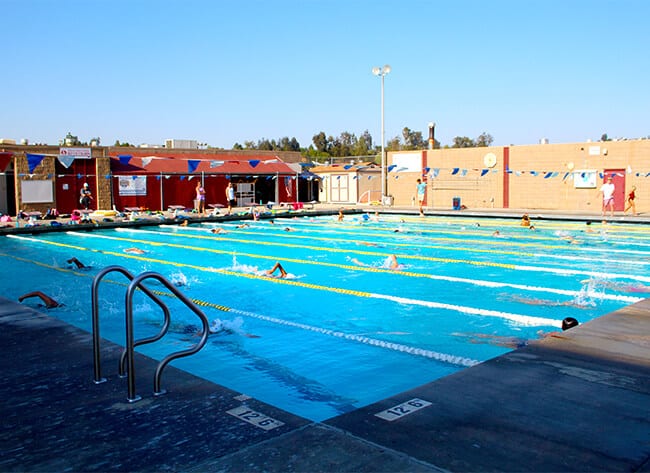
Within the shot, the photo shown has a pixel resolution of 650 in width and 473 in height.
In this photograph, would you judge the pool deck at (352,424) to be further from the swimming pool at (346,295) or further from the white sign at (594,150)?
the white sign at (594,150)

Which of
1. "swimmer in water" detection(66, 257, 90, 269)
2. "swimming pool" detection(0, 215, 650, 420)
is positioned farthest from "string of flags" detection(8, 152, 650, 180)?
"swimmer in water" detection(66, 257, 90, 269)

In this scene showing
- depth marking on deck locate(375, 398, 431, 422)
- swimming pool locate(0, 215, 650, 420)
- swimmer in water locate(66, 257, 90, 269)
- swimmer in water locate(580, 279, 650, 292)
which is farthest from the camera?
swimmer in water locate(66, 257, 90, 269)

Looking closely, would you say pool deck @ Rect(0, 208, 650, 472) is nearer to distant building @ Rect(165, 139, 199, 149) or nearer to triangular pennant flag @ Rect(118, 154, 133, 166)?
triangular pennant flag @ Rect(118, 154, 133, 166)

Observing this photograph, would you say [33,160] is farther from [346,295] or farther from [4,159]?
[346,295]

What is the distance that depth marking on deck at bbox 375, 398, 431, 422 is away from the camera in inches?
158

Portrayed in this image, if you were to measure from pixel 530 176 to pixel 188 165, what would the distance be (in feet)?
56.5

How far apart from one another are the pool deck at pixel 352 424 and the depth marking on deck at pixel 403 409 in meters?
0.01

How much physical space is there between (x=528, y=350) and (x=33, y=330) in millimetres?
4984

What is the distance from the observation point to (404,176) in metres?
36.8

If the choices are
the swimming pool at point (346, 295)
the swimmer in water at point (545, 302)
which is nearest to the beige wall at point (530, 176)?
the swimming pool at point (346, 295)

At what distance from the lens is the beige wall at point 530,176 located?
92.8 ft

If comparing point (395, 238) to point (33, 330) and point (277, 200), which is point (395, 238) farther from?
point (277, 200)

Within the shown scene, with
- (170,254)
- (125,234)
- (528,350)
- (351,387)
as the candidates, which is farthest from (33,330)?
(125,234)

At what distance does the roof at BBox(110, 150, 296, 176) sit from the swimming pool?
10.9 metres
